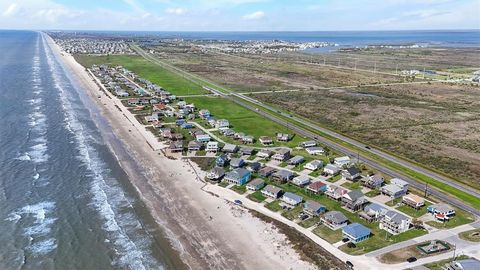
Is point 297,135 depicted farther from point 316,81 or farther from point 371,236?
point 316,81

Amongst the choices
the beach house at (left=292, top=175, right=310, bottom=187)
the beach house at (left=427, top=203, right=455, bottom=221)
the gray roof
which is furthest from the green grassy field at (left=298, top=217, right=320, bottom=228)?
the beach house at (left=427, top=203, right=455, bottom=221)

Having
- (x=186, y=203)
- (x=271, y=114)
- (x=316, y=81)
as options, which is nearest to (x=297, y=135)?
(x=271, y=114)

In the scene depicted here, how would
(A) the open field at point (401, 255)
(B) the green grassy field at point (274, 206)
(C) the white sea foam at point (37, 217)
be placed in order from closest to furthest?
(A) the open field at point (401, 255)
(C) the white sea foam at point (37, 217)
(B) the green grassy field at point (274, 206)

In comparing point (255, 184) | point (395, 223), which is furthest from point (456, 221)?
A: point (255, 184)

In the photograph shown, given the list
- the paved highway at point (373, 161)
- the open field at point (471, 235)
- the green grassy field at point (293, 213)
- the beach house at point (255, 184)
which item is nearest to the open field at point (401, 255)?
the open field at point (471, 235)

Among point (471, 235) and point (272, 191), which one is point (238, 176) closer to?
point (272, 191)

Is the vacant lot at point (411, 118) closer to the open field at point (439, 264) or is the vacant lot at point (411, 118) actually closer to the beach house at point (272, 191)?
the open field at point (439, 264)
